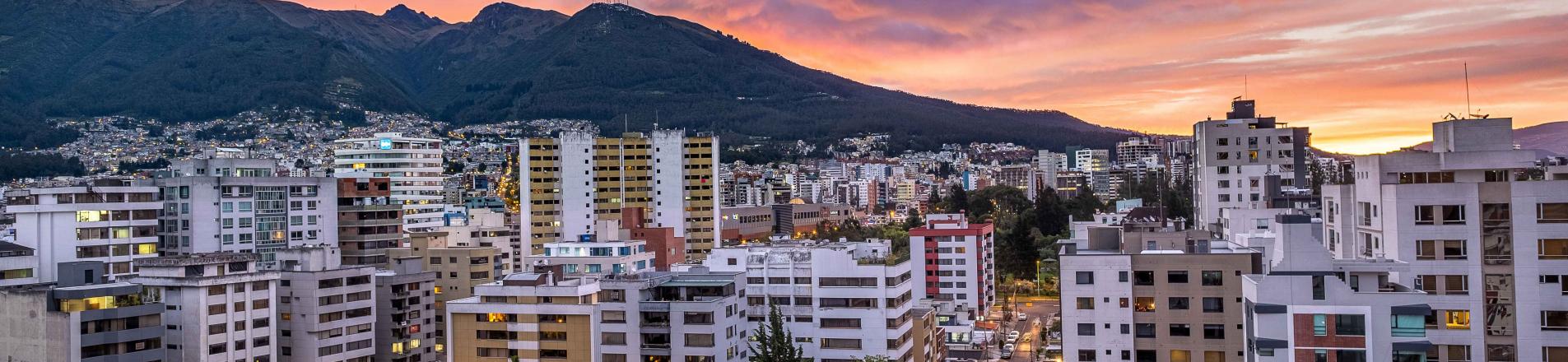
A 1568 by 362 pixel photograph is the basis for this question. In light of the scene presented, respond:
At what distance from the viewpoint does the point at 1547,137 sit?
40.4 meters

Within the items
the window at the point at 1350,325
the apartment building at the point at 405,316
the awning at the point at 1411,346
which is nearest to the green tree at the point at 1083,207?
the apartment building at the point at 405,316

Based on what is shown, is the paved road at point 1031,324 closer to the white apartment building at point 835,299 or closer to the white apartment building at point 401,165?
the white apartment building at point 835,299

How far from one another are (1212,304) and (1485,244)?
7.31 meters

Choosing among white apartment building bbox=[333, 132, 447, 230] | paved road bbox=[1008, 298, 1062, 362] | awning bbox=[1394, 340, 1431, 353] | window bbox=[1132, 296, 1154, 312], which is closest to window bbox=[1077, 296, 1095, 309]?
window bbox=[1132, 296, 1154, 312]

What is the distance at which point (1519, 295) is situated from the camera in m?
27.2

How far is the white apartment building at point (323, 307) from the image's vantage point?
168 feet

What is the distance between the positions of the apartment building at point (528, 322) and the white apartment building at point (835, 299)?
7.12 meters

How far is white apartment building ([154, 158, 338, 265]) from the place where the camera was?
63.7 meters

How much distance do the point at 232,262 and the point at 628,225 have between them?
3413 cm

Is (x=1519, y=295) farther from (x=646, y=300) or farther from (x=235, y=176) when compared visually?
(x=235, y=176)

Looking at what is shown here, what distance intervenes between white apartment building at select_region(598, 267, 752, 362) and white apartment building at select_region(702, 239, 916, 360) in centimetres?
340

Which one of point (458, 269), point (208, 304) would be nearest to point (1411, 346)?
point (208, 304)

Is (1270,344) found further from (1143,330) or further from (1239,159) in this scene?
(1239,159)

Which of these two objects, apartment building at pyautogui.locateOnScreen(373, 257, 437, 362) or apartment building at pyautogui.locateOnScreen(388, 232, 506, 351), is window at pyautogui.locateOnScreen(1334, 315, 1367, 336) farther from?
apartment building at pyautogui.locateOnScreen(388, 232, 506, 351)
